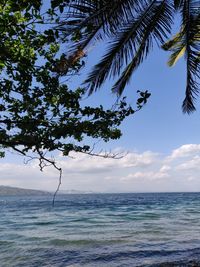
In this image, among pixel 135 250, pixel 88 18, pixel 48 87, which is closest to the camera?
pixel 48 87

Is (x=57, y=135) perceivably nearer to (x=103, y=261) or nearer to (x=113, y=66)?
(x=113, y=66)

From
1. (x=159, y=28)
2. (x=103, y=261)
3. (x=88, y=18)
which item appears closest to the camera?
(x=88, y=18)

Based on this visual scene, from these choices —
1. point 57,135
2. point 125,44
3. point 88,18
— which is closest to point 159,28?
point 125,44

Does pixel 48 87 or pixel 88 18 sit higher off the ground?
pixel 88 18

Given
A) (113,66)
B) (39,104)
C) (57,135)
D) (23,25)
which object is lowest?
(57,135)

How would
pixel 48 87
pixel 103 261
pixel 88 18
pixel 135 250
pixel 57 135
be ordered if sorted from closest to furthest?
pixel 57 135 < pixel 48 87 < pixel 88 18 < pixel 103 261 < pixel 135 250

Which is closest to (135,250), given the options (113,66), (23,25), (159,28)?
(113,66)

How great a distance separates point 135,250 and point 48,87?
8.88 m

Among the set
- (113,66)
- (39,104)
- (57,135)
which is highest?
(113,66)

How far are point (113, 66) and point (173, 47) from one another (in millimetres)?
3299

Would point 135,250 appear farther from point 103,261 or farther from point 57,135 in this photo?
point 57,135

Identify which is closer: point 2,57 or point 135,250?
point 2,57

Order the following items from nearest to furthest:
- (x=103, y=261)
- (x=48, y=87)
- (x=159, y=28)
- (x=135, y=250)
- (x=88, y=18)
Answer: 1. (x=48, y=87)
2. (x=88, y=18)
3. (x=159, y=28)
4. (x=103, y=261)
5. (x=135, y=250)

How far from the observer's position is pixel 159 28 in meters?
9.35
